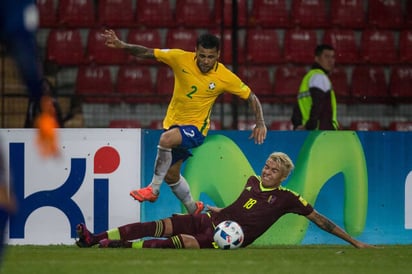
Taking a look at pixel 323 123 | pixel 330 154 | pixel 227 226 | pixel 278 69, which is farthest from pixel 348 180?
pixel 278 69

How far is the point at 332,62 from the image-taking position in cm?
1247

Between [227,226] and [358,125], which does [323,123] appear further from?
[227,226]

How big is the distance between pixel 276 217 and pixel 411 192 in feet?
6.09

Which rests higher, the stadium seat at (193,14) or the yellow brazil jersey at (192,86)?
the stadium seat at (193,14)

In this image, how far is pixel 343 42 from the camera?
15.2 meters

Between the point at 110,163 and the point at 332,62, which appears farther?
the point at 332,62

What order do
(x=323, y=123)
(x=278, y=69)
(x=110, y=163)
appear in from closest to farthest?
(x=110, y=163) < (x=323, y=123) < (x=278, y=69)

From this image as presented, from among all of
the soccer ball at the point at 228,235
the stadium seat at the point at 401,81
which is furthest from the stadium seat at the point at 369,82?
the soccer ball at the point at 228,235

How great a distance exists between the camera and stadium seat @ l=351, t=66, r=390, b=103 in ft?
45.7

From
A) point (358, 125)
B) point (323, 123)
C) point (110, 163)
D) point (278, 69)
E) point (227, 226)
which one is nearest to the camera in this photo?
point (227, 226)

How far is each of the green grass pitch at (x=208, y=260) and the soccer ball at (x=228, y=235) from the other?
109 millimetres

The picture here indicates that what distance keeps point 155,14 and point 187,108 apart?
482cm

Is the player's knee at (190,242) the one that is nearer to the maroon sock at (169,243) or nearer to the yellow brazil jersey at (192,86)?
the maroon sock at (169,243)

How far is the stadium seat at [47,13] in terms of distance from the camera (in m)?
14.8
